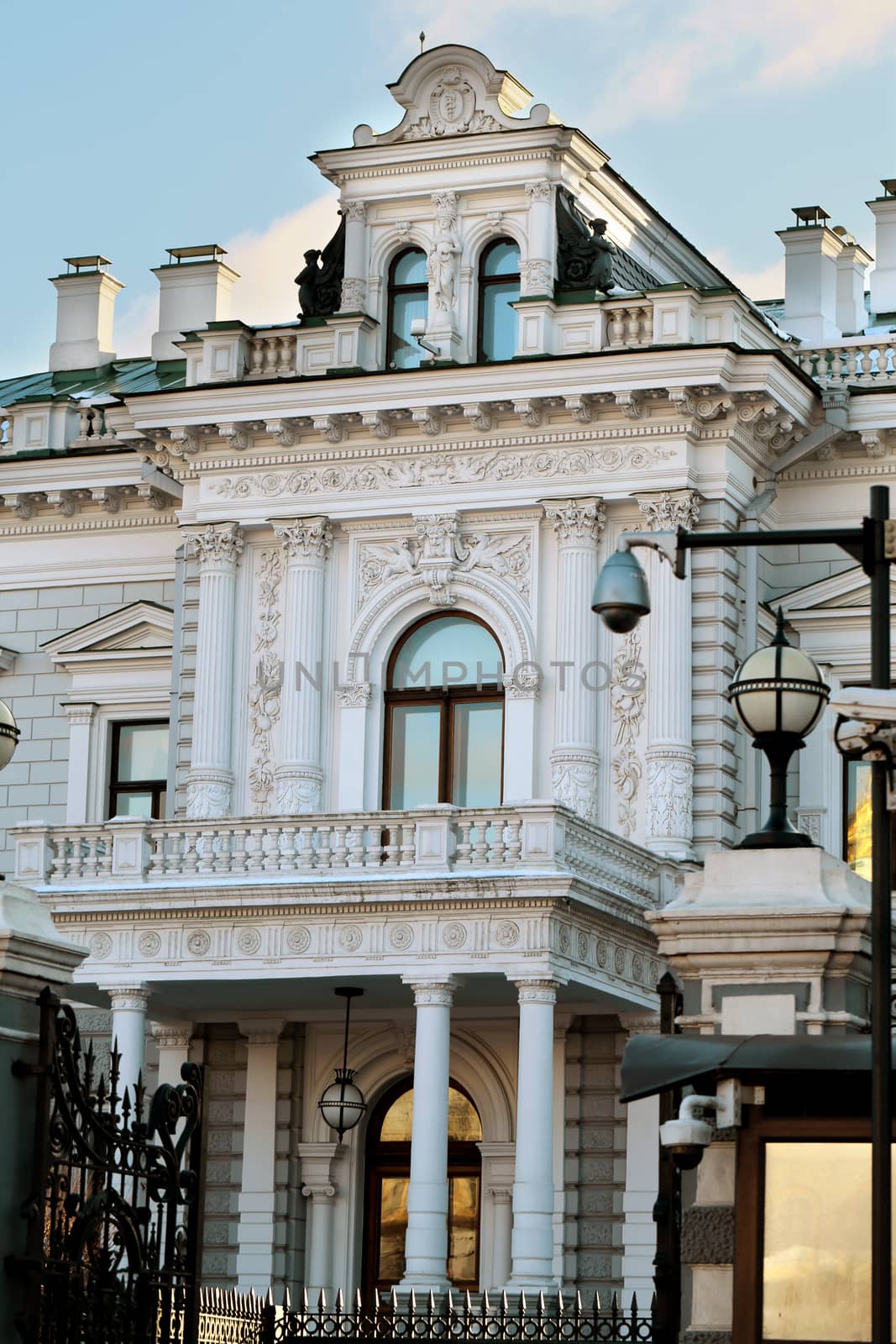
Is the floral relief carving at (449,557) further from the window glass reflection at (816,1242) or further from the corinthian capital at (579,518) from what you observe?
the window glass reflection at (816,1242)

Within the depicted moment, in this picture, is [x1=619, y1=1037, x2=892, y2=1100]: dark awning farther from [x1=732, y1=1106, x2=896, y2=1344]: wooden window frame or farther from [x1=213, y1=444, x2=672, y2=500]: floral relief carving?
[x1=213, y1=444, x2=672, y2=500]: floral relief carving

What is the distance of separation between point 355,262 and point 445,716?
19.2 ft

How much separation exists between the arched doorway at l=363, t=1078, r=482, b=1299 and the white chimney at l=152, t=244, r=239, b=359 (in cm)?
1284

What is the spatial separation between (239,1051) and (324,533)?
6.40 meters

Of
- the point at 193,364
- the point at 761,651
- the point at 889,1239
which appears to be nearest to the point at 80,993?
the point at 193,364

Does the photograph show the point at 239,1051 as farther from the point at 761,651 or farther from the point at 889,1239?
the point at 889,1239

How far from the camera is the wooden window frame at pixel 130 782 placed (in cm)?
3569

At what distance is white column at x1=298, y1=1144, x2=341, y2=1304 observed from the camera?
105ft

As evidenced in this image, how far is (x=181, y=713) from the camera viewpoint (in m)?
33.7

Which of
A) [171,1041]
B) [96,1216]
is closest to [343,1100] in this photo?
[171,1041]

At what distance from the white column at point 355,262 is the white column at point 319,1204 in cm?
1037

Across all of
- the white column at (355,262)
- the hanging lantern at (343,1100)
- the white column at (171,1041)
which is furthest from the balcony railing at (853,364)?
the white column at (171,1041)

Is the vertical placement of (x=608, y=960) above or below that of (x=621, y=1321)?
above

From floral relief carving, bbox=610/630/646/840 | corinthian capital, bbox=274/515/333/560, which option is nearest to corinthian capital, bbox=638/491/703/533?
floral relief carving, bbox=610/630/646/840
